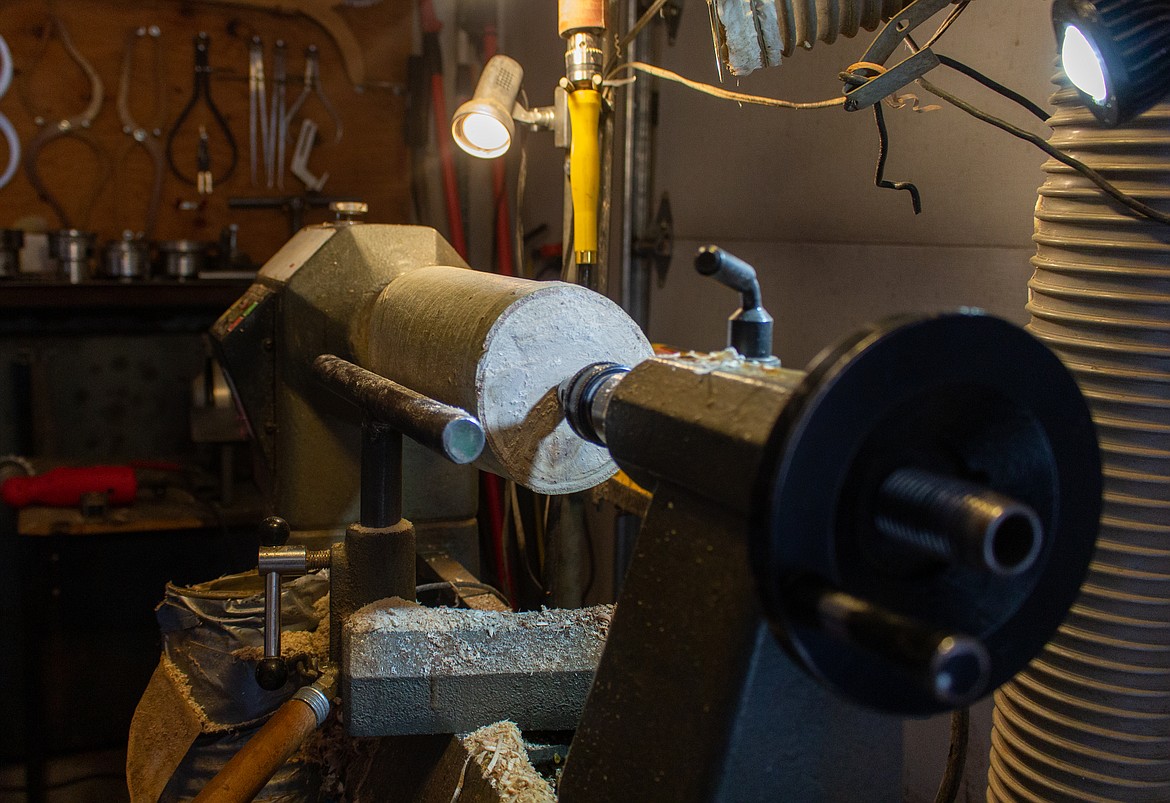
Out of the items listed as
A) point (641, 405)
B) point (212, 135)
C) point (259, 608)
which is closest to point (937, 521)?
point (641, 405)

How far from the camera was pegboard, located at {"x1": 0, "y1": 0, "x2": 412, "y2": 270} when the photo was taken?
285 centimetres

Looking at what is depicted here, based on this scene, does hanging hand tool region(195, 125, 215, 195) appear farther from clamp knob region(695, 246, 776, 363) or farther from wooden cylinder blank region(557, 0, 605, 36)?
clamp knob region(695, 246, 776, 363)

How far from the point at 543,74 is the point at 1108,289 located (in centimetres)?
246

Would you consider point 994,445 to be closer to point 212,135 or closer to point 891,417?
point 891,417

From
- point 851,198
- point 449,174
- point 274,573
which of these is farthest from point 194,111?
point 274,573

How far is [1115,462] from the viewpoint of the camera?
0.87 m

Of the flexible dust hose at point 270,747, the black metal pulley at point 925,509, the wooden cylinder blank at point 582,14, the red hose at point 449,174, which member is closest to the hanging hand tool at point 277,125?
the red hose at point 449,174

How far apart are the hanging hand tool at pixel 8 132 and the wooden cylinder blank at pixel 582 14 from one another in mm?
2116

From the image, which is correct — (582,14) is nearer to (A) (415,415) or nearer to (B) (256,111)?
(A) (415,415)

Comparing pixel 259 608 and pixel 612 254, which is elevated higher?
pixel 612 254

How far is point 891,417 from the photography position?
54 centimetres

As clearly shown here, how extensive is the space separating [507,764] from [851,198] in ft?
3.95

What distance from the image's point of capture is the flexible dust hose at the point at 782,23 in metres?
1.02

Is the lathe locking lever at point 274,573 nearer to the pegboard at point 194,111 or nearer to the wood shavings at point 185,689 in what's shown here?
the wood shavings at point 185,689
